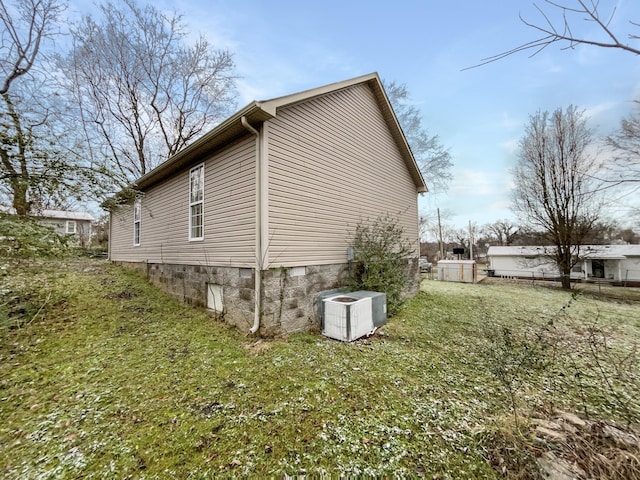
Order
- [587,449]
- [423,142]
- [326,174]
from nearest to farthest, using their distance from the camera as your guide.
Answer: [587,449], [326,174], [423,142]

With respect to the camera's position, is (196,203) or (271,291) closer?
(271,291)

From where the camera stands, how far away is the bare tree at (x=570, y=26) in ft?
3.85

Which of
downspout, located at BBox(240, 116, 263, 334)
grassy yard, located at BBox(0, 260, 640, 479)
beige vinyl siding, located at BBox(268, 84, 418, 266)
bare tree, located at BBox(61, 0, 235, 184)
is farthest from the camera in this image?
bare tree, located at BBox(61, 0, 235, 184)

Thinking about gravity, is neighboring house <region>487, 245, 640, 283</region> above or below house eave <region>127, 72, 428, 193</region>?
below

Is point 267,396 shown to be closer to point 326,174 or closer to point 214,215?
point 214,215

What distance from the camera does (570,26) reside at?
133 centimetres

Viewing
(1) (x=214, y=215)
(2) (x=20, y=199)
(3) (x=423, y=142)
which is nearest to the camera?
(2) (x=20, y=199)

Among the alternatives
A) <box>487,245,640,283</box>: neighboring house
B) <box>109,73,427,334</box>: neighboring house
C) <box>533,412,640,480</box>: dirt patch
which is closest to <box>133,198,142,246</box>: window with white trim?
<box>109,73,427,334</box>: neighboring house

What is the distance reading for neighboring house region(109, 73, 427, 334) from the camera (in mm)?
4824

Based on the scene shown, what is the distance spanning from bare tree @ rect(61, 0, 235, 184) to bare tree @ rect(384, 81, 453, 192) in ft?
33.0

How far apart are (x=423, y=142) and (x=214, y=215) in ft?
44.3

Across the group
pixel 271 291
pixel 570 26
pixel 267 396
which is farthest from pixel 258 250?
pixel 570 26

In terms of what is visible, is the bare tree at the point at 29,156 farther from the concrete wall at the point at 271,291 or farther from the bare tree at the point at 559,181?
the bare tree at the point at 559,181

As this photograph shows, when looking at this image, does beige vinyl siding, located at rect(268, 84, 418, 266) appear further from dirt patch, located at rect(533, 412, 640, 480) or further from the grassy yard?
dirt patch, located at rect(533, 412, 640, 480)
